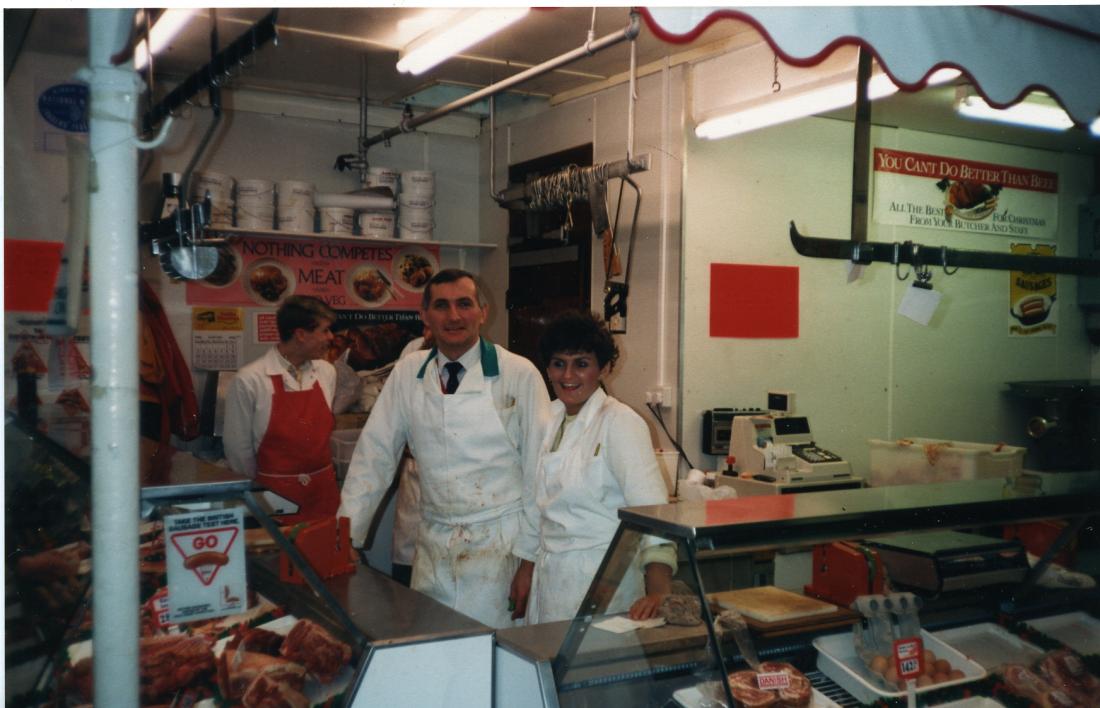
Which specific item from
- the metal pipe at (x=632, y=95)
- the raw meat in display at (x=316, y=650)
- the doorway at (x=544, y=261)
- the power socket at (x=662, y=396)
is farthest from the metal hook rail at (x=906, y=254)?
the raw meat in display at (x=316, y=650)

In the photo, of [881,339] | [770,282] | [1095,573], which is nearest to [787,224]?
[770,282]

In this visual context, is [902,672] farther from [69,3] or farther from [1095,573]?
[69,3]

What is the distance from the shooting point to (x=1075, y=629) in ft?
9.16

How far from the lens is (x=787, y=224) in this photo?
567 cm

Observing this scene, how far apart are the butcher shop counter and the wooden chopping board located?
0.77 metres

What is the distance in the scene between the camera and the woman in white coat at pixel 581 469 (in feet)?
9.37

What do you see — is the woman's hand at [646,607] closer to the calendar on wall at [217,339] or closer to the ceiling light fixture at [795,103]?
the ceiling light fixture at [795,103]

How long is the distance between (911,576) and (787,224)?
3308mm

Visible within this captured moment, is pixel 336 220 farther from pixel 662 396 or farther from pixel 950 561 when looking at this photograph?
pixel 950 561

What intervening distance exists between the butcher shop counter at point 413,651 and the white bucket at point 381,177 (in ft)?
15.0

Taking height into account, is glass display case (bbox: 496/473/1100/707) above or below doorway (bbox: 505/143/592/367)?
below

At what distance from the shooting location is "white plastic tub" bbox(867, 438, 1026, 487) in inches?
183

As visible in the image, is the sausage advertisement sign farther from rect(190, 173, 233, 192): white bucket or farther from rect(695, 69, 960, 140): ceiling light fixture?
rect(190, 173, 233, 192): white bucket

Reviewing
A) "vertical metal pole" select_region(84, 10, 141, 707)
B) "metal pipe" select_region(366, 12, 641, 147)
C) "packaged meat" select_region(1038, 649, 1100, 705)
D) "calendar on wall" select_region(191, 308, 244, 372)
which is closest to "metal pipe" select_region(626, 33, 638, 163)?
"metal pipe" select_region(366, 12, 641, 147)
